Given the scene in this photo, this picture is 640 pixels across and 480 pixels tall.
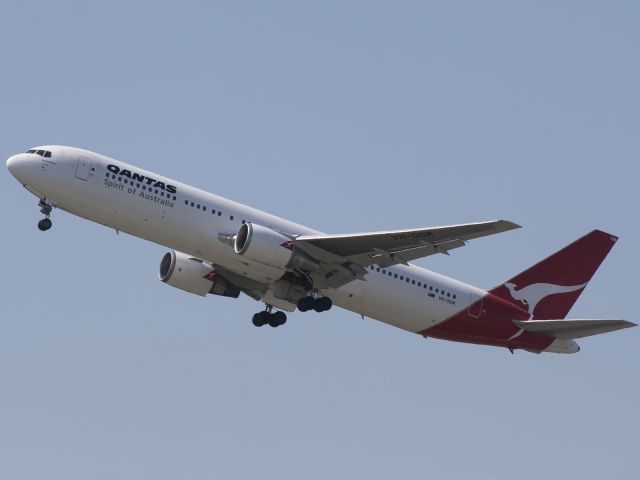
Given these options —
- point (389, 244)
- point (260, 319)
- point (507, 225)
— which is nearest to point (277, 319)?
point (260, 319)

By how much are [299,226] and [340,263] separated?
262 centimetres

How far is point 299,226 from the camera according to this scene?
52156 mm

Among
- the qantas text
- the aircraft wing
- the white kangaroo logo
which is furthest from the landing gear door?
the white kangaroo logo

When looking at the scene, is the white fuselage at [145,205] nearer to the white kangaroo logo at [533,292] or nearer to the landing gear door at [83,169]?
the landing gear door at [83,169]

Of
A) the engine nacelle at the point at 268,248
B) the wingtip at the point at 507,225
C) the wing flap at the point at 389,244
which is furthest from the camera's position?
the engine nacelle at the point at 268,248

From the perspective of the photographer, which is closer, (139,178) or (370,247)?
(139,178)

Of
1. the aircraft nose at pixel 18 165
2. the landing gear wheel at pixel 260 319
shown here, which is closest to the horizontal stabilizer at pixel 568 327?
the landing gear wheel at pixel 260 319

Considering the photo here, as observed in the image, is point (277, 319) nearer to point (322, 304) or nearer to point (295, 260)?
point (322, 304)

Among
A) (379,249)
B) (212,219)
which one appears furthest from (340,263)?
(212,219)

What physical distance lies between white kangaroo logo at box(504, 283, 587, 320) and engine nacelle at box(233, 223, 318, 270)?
38.4 feet

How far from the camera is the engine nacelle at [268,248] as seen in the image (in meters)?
49.0

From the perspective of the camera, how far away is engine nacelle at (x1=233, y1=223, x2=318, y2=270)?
4898 centimetres

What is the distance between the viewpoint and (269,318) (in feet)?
186

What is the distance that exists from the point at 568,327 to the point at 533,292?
3.70 m
